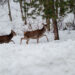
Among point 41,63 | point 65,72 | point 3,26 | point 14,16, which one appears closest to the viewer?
point 65,72

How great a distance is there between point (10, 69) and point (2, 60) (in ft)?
3.17

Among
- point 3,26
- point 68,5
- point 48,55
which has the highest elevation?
point 68,5

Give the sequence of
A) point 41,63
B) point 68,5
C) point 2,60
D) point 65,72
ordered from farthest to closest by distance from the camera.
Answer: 1. point 68,5
2. point 2,60
3. point 41,63
4. point 65,72

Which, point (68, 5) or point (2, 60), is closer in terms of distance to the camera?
point (2, 60)

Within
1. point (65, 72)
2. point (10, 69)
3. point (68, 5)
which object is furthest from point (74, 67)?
point (68, 5)

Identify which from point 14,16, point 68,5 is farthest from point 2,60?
point 14,16

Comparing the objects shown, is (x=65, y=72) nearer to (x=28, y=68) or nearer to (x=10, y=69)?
(x=28, y=68)

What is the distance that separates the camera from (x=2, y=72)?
176 inches

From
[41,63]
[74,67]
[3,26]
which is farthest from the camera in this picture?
[3,26]

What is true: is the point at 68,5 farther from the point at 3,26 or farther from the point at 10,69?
the point at 3,26

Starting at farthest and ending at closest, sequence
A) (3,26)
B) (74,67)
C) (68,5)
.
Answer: (3,26), (68,5), (74,67)

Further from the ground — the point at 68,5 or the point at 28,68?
the point at 68,5

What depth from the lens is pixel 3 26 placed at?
28.7 m

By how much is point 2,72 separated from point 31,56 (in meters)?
1.39
